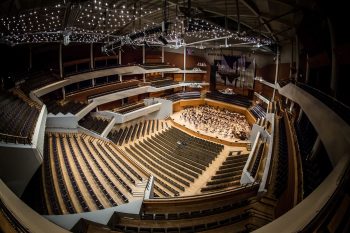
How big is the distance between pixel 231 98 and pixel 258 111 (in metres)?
4.29

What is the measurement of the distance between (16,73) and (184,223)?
12.1 m

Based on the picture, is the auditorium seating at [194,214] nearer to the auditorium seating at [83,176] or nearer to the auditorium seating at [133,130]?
the auditorium seating at [83,176]

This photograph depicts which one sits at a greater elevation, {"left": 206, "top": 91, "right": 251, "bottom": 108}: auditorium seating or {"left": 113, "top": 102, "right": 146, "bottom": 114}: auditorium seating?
{"left": 206, "top": 91, "right": 251, "bottom": 108}: auditorium seating

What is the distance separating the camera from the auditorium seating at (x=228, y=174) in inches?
380

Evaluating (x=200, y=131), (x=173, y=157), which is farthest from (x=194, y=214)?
(x=200, y=131)

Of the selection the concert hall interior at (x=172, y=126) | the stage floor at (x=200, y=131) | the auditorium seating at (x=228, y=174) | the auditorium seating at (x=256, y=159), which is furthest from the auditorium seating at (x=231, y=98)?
the auditorium seating at (x=228, y=174)

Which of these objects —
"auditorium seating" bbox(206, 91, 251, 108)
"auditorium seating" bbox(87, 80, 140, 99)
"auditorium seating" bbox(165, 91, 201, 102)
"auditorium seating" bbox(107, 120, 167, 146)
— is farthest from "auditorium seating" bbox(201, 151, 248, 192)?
"auditorium seating" bbox(87, 80, 140, 99)

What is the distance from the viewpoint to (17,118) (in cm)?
835

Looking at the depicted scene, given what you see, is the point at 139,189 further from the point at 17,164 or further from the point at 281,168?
the point at 281,168

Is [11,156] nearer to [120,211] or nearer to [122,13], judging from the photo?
[120,211]

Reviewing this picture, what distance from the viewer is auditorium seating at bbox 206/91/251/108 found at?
20.7 m

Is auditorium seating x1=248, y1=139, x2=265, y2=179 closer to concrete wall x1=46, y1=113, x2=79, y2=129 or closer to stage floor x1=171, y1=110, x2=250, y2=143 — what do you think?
stage floor x1=171, y1=110, x2=250, y2=143

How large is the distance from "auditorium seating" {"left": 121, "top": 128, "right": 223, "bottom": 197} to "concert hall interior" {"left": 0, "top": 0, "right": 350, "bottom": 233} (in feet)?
0.31

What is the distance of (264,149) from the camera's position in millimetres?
11906
